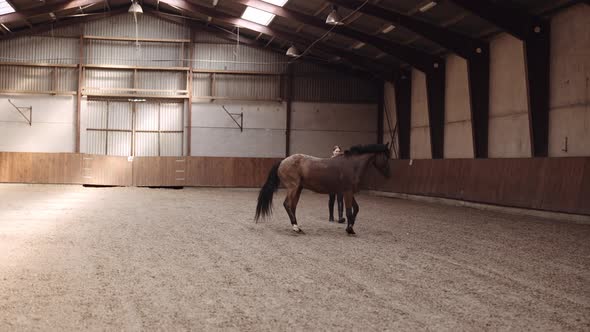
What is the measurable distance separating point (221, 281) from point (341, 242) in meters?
3.61

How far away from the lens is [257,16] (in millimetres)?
26297

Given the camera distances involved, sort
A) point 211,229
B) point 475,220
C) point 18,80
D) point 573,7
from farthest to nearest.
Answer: point 18,80, point 573,7, point 475,220, point 211,229

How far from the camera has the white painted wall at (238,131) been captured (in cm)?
3052

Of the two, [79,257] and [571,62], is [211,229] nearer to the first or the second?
[79,257]

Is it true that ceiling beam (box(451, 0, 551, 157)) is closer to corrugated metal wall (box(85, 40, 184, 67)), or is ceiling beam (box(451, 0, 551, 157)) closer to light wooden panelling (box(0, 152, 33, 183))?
corrugated metal wall (box(85, 40, 184, 67))

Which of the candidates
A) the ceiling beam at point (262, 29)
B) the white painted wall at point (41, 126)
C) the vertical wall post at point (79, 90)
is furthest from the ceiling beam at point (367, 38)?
the white painted wall at point (41, 126)

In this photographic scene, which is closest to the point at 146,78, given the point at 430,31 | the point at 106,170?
the point at 106,170

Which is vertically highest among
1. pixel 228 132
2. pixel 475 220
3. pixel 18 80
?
pixel 18 80

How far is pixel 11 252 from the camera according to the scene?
7621 millimetres

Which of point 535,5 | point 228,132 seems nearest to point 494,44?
point 535,5

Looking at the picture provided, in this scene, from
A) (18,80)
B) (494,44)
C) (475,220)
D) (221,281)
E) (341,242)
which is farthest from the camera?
(18,80)

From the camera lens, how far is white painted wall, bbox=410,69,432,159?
25188 millimetres

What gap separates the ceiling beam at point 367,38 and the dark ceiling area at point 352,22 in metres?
0.04

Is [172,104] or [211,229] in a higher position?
[172,104]
